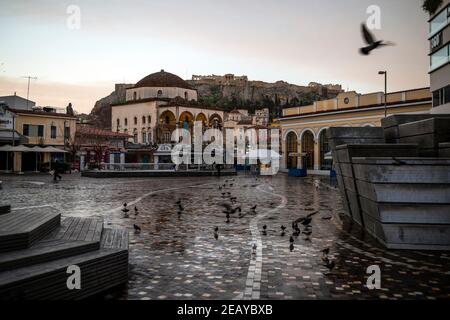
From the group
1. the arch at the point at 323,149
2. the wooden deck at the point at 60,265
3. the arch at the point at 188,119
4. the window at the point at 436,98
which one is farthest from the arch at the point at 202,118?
the wooden deck at the point at 60,265

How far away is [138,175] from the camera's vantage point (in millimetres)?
41719

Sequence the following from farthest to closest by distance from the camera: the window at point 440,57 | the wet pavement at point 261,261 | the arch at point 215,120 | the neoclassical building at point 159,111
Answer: the arch at point 215,120 < the neoclassical building at point 159,111 < the window at point 440,57 < the wet pavement at point 261,261

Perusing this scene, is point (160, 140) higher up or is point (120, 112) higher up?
point (120, 112)

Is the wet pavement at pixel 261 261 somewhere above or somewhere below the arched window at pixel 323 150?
below

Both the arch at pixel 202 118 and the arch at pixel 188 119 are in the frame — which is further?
the arch at pixel 202 118

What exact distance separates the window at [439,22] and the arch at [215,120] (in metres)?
68.4

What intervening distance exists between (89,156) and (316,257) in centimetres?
4772

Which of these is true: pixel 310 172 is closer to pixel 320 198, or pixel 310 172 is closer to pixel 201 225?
pixel 320 198

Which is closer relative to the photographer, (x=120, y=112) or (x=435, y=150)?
(x=435, y=150)

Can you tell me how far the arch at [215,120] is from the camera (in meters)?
86.8

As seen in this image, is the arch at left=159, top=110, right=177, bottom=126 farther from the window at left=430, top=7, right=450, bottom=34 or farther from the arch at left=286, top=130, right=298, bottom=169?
the window at left=430, top=7, right=450, bottom=34

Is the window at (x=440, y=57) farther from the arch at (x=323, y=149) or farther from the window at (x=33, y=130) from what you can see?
the window at (x=33, y=130)

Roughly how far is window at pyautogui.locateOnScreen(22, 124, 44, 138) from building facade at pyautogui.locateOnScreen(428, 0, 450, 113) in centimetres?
4400
